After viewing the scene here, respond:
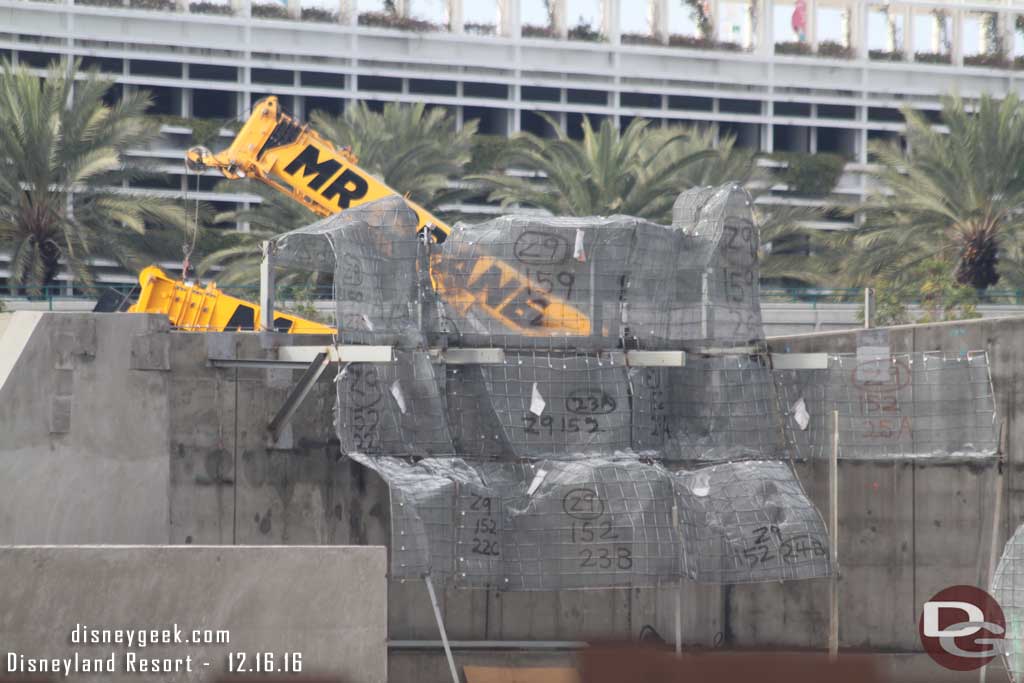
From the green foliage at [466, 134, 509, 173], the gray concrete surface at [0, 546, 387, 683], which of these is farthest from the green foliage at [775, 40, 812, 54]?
the gray concrete surface at [0, 546, 387, 683]

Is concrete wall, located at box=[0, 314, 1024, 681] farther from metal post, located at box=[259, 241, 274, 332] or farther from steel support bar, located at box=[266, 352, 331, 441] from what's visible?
metal post, located at box=[259, 241, 274, 332]

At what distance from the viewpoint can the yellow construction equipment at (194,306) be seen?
20.1m

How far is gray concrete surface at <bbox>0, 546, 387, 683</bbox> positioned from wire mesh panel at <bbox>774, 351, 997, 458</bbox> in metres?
4.87

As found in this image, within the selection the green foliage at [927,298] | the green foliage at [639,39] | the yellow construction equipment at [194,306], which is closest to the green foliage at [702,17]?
the green foliage at [639,39]

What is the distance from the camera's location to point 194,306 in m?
20.4

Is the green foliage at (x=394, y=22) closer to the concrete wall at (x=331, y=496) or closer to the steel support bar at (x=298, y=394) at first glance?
the concrete wall at (x=331, y=496)

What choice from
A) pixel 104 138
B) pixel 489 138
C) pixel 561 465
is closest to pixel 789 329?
pixel 104 138

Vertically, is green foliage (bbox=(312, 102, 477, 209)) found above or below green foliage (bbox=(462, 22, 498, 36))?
below

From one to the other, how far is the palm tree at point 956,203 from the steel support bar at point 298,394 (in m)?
22.4

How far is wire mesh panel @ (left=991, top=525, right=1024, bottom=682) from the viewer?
45.1 ft

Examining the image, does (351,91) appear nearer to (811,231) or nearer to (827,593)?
(811,231)

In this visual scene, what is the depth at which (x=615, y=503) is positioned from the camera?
1356cm

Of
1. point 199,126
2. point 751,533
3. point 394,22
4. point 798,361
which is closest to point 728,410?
point 798,361

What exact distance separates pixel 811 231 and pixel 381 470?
28.1m
